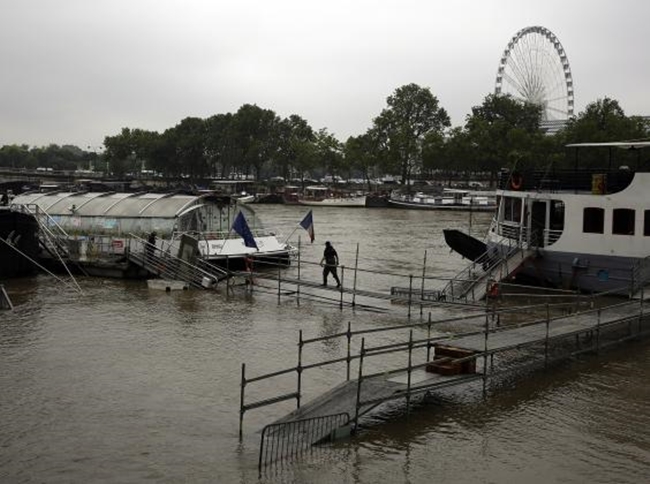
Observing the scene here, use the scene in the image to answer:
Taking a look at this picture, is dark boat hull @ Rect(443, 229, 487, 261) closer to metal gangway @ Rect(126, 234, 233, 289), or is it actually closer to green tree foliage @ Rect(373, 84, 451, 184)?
metal gangway @ Rect(126, 234, 233, 289)

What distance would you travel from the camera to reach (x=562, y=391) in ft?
52.7

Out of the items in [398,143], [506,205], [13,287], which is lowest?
[13,287]

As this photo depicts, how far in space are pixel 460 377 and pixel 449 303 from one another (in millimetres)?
8759

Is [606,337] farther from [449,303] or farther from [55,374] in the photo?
[55,374]

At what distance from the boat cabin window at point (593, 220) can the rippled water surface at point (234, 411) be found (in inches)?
308

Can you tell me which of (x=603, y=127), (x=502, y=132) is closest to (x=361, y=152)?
(x=502, y=132)

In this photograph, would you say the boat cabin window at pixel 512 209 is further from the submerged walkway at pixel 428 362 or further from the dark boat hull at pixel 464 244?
the submerged walkway at pixel 428 362

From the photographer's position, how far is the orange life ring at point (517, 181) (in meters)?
30.9

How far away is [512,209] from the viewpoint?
3195 centimetres

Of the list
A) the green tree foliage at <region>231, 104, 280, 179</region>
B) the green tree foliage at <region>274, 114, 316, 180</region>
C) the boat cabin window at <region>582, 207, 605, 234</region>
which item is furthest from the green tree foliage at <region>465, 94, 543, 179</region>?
the boat cabin window at <region>582, 207, 605, 234</region>

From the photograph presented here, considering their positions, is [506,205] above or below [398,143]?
below

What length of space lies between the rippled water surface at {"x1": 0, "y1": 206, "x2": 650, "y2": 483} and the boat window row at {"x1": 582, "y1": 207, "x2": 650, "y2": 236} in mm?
7426

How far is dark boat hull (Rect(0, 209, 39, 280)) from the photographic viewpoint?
31438mm

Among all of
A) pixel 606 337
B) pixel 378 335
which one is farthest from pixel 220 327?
pixel 606 337
